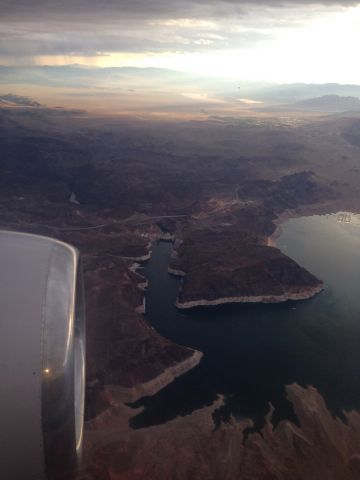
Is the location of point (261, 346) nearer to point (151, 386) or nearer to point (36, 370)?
point (151, 386)

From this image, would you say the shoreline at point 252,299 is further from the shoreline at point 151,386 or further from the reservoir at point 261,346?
the shoreline at point 151,386

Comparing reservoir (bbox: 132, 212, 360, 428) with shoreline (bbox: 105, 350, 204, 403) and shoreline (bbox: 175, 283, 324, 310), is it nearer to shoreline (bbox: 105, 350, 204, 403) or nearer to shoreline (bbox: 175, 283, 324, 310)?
shoreline (bbox: 105, 350, 204, 403)

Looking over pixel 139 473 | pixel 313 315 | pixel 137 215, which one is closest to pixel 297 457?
pixel 139 473

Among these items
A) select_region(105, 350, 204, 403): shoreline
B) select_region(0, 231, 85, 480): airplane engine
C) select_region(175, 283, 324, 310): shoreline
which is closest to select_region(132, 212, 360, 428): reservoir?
select_region(105, 350, 204, 403): shoreline

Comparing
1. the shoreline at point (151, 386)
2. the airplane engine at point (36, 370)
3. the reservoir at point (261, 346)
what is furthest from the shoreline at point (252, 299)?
the airplane engine at point (36, 370)

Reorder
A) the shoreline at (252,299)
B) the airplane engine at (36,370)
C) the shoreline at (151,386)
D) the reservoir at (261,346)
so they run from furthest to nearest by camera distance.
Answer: the shoreline at (252,299) → the reservoir at (261,346) → the shoreline at (151,386) → the airplane engine at (36,370)

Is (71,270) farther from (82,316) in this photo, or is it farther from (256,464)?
(256,464)
